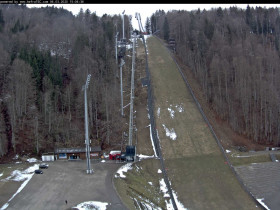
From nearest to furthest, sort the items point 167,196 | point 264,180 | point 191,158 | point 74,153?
point 167,196 < point 264,180 < point 191,158 < point 74,153

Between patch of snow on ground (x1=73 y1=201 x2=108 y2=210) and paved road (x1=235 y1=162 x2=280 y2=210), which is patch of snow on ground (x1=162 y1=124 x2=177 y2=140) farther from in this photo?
patch of snow on ground (x1=73 y1=201 x2=108 y2=210)

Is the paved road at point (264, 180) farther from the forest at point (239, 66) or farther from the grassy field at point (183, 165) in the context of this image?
the forest at point (239, 66)

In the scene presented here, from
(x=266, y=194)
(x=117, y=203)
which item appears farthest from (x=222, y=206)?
(x=117, y=203)

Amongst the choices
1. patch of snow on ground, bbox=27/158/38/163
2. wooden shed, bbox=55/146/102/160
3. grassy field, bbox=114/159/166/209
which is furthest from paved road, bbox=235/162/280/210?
patch of snow on ground, bbox=27/158/38/163

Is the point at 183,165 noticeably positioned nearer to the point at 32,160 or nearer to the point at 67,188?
the point at 67,188

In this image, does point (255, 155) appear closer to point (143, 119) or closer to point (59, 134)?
point (143, 119)

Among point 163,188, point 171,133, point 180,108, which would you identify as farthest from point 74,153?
point 180,108
